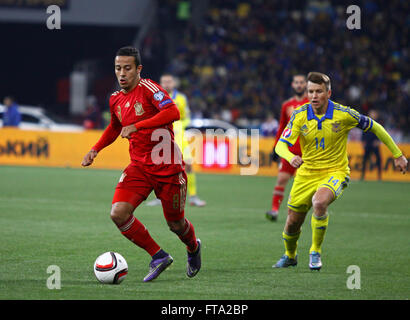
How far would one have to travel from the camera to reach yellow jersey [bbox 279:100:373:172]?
828 centimetres

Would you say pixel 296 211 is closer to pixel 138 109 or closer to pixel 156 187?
pixel 156 187

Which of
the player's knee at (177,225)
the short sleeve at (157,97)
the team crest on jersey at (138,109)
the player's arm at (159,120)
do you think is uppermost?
the short sleeve at (157,97)

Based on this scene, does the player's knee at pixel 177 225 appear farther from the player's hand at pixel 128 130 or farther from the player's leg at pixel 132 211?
the player's hand at pixel 128 130

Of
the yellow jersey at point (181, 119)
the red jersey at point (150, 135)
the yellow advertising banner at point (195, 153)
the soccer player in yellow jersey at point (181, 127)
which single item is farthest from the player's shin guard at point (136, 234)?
the yellow advertising banner at point (195, 153)

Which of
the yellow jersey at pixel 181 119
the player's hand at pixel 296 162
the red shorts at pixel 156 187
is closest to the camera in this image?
the red shorts at pixel 156 187

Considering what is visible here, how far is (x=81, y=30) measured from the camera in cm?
A: 3712

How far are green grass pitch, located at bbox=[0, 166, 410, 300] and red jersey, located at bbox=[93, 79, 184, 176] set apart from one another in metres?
1.13

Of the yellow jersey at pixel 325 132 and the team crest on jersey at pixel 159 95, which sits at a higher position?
the team crest on jersey at pixel 159 95

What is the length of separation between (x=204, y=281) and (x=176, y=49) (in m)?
29.2

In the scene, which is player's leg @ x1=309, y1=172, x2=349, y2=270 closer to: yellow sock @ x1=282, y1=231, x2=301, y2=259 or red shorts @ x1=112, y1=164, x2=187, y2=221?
yellow sock @ x1=282, y1=231, x2=301, y2=259

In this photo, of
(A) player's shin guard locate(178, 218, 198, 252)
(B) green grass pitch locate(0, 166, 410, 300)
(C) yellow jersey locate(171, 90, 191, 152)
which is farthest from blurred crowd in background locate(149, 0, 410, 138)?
(A) player's shin guard locate(178, 218, 198, 252)

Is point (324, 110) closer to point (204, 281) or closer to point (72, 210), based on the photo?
point (204, 281)

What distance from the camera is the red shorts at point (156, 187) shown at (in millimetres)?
7414
